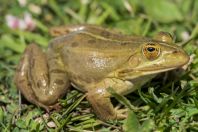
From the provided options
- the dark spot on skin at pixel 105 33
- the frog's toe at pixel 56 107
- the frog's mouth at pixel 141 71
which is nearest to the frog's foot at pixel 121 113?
the frog's mouth at pixel 141 71

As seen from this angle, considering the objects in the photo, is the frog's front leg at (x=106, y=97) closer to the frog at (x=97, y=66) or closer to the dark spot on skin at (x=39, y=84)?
the frog at (x=97, y=66)

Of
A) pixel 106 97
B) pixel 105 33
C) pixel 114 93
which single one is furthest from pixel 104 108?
pixel 105 33

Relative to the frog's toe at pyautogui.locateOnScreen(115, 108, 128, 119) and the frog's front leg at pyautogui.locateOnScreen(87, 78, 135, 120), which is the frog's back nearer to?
the frog's front leg at pyautogui.locateOnScreen(87, 78, 135, 120)

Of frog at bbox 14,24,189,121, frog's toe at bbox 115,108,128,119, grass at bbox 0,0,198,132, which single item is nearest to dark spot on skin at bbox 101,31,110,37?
frog at bbox 14,24,189,121

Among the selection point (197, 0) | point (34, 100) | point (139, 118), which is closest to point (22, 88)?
point (34, 100)

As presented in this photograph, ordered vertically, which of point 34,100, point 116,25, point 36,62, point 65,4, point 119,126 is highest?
point 65,4

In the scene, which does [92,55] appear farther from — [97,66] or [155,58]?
[155,58]

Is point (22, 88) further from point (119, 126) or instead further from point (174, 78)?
point (174, 78)
